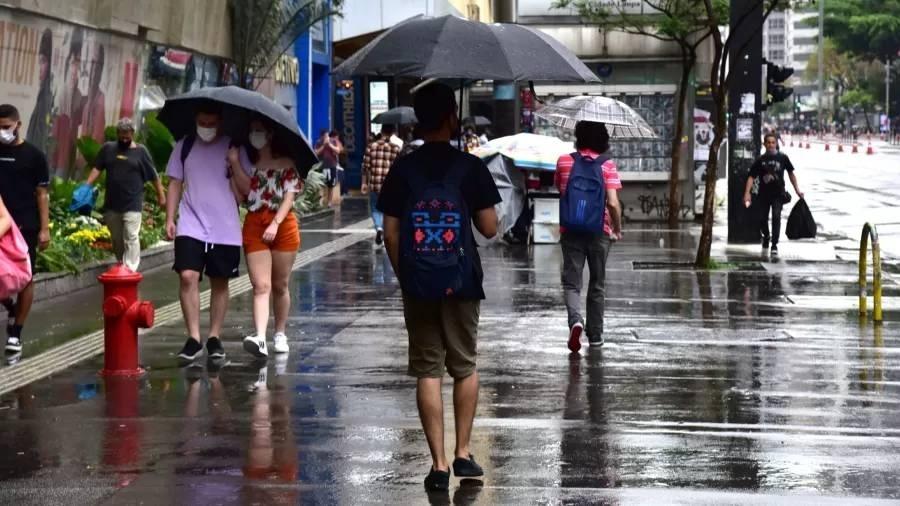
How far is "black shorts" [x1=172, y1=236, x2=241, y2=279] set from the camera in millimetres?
11039

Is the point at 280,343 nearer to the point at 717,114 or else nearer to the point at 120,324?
the point at 120,324

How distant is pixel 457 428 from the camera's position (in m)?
7.57

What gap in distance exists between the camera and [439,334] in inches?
294

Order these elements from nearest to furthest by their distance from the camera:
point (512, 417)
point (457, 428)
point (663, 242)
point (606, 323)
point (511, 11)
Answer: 1. point (457, 428)
2. point (512, 417)
3. point (606, 323)
4. point (663, 242)
5. point (511, 11)

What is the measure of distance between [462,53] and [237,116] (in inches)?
93.4

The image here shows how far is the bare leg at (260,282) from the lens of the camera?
1126 centimetres

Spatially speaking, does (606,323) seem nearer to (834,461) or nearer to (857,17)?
(834,461)

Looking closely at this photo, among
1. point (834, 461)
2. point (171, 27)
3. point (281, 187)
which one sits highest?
point (171, 27)

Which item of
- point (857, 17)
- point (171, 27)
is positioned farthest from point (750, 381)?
point (857, 17)

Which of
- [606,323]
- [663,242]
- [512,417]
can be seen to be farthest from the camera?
[663,242]

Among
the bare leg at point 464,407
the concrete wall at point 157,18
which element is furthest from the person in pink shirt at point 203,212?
the concrete wall at point 157,18

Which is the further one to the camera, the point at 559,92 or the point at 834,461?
the point at 559,92

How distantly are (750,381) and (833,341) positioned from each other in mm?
2299

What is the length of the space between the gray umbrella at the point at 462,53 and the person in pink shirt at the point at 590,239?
6.17 ft
